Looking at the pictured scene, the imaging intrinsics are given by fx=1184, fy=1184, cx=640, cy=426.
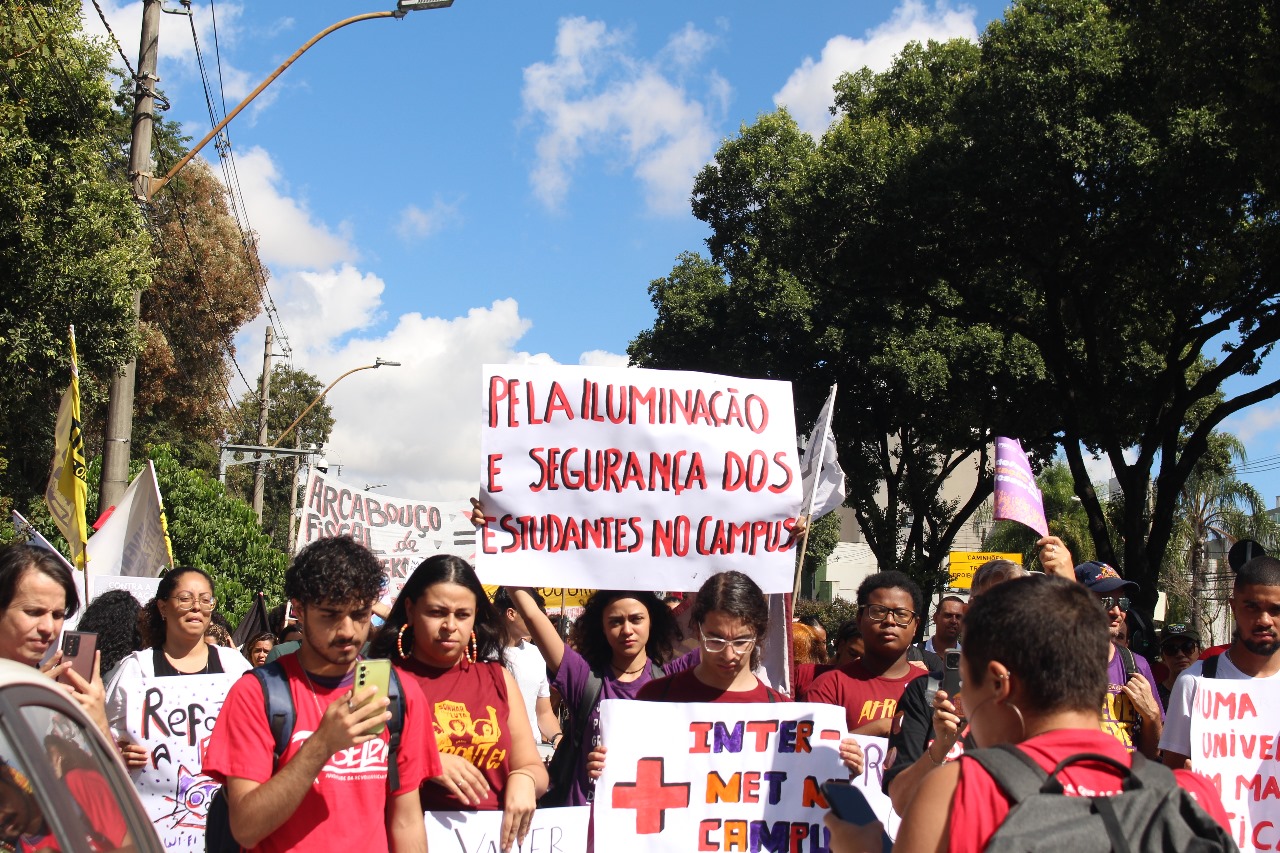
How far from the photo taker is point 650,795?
399cm

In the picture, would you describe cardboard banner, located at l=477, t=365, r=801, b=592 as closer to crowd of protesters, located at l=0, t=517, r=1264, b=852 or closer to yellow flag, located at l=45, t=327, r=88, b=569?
crowd of protesters, located at l=0, t=517, r=1264, b=852

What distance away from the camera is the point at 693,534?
503 centimetres

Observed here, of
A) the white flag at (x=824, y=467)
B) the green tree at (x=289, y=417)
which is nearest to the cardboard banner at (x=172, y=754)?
the white flag at (x=824, y=467)

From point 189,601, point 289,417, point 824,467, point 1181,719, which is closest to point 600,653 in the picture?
point 189,601

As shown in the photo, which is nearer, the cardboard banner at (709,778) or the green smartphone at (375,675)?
the green smartphone at (375,675)

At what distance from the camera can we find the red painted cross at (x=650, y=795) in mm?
3955

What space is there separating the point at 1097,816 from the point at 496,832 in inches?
94.3

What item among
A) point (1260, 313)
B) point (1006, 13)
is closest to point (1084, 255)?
→ point (1260, 313)

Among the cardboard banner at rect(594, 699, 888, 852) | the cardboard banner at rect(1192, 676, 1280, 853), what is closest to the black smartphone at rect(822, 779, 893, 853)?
the cardboard banner at rect(594, 699, 888, 852)

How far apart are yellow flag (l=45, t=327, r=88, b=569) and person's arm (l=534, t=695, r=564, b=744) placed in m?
3.39

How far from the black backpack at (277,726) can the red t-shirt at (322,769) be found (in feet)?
0.05

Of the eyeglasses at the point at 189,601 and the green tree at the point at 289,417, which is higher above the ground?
the green tree at the point at 289,417

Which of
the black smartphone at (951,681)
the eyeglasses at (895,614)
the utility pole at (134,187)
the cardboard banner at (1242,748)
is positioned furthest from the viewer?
the utility pole at (134,187)

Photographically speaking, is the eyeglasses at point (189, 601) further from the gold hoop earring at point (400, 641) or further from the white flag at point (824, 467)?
the white flag at point (824, 467)
